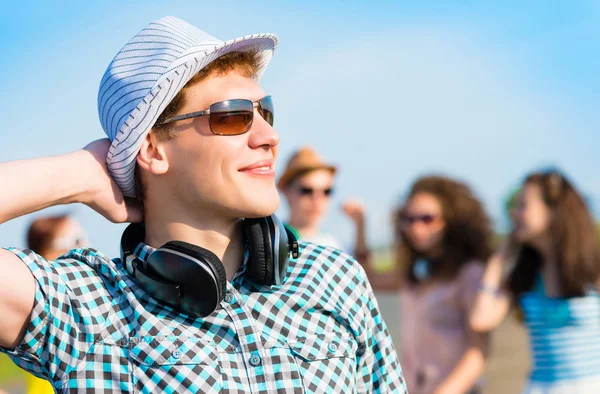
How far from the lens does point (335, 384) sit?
2.46 meters

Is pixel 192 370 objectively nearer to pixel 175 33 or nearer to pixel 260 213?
pixel 260 213

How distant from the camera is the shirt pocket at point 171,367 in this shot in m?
2.32

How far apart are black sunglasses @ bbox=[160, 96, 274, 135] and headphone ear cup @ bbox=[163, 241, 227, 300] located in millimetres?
397

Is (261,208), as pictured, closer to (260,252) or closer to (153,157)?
(260,252)

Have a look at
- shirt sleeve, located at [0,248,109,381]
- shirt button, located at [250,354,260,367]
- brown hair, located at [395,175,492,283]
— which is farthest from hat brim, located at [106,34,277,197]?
brown hair, located at [395,175,492,283]

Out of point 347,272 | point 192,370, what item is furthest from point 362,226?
point 192,370

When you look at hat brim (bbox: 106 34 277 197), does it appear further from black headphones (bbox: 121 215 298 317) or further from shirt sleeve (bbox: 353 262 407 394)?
shirt sleeve (bbox: 353 262 407 394)

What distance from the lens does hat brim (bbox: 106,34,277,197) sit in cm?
246

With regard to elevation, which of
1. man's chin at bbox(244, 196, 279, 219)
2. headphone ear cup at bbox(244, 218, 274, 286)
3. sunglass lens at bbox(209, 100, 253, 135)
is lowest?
headphone ear cup at bbox(244, 218, 274, 286)

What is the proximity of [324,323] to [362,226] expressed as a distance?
5.07 metres

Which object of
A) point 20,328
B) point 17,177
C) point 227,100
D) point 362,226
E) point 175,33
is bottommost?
point 362,226

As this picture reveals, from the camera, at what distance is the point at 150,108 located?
2.50 meters

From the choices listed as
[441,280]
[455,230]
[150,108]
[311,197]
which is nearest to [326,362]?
[150,108]

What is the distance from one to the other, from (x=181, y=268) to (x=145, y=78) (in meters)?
0.63
